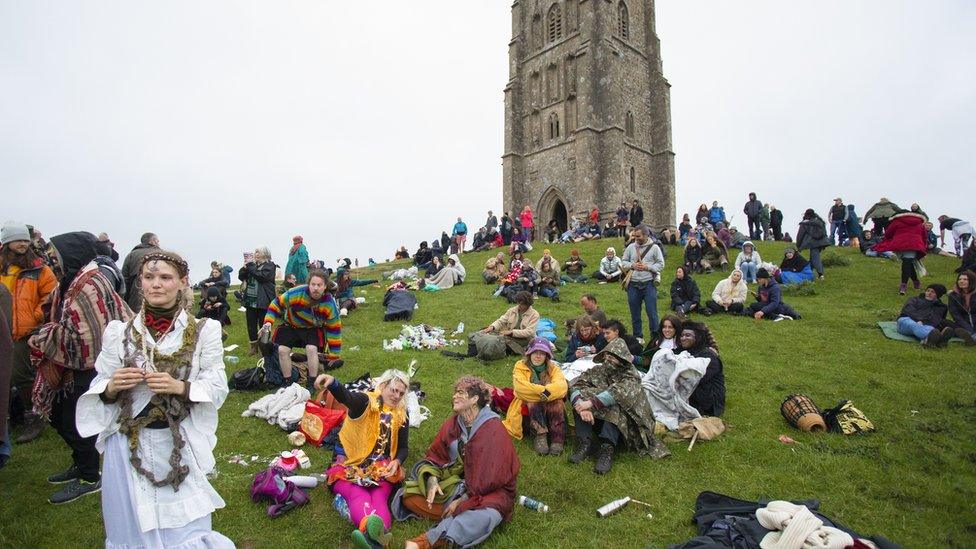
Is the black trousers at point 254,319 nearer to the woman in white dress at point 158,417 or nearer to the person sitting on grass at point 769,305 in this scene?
the woman in white dress at point 158,417

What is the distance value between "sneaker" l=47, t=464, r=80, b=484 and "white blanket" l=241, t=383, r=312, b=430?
1.83 metres

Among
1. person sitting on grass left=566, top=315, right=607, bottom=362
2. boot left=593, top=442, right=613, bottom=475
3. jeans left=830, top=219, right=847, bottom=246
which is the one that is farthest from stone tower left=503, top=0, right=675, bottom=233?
boot left=593, top=442, right=613, bottom=475

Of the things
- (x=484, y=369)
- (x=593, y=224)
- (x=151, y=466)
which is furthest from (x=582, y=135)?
(x=151, y=466)

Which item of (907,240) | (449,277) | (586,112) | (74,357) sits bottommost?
(74,357)

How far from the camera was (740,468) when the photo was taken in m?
4.73

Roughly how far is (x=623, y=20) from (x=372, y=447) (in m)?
36.1

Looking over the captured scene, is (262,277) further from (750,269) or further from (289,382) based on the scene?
(750,269)

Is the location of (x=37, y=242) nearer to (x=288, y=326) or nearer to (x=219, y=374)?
(x=288, y=326)

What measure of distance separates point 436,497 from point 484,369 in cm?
399

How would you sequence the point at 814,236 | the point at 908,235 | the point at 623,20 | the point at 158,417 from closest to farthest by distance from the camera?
the point at 158,417 < the point at 908,235 < the point at 814,236 < the point at 623,20

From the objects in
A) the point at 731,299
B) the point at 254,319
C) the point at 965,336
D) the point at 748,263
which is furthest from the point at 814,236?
the point at 254,319

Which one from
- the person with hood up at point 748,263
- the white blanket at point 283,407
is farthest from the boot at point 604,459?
the person with hood up at point 748,263

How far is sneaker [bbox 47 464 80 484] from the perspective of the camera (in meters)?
4.45

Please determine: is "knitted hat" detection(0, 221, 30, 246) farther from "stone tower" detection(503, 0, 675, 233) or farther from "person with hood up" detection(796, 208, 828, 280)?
"stone tower" detection(503, 0, 675, 233)
